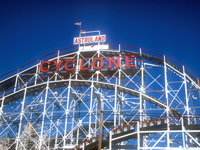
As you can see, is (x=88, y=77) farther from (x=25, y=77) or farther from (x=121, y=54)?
(x=25, y=77)

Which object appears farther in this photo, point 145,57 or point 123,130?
point 145,57

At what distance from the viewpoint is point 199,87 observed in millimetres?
36938

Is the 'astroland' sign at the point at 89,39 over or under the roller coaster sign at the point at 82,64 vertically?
over

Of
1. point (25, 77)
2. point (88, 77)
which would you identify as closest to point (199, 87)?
point (88, 77)

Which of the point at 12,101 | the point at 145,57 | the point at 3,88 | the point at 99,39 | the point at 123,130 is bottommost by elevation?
the point at 123,130

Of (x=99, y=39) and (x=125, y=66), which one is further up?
(x=99, y=39)

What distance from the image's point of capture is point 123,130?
3016 centimetres

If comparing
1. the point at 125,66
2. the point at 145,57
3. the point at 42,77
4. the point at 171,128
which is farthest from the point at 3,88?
the point at 171,128

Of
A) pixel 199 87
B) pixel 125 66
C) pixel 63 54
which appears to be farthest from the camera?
pixel 63 54

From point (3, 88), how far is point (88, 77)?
14787mm

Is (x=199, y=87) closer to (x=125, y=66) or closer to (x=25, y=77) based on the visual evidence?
(x=125, y=66)

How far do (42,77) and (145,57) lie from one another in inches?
633

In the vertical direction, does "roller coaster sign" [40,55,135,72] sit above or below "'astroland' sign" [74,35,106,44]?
below

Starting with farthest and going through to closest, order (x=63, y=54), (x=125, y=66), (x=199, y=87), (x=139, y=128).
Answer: (x=63, y=54) < (x=125, y=66) < (x=199, y=87) < (x=139, y=128)
